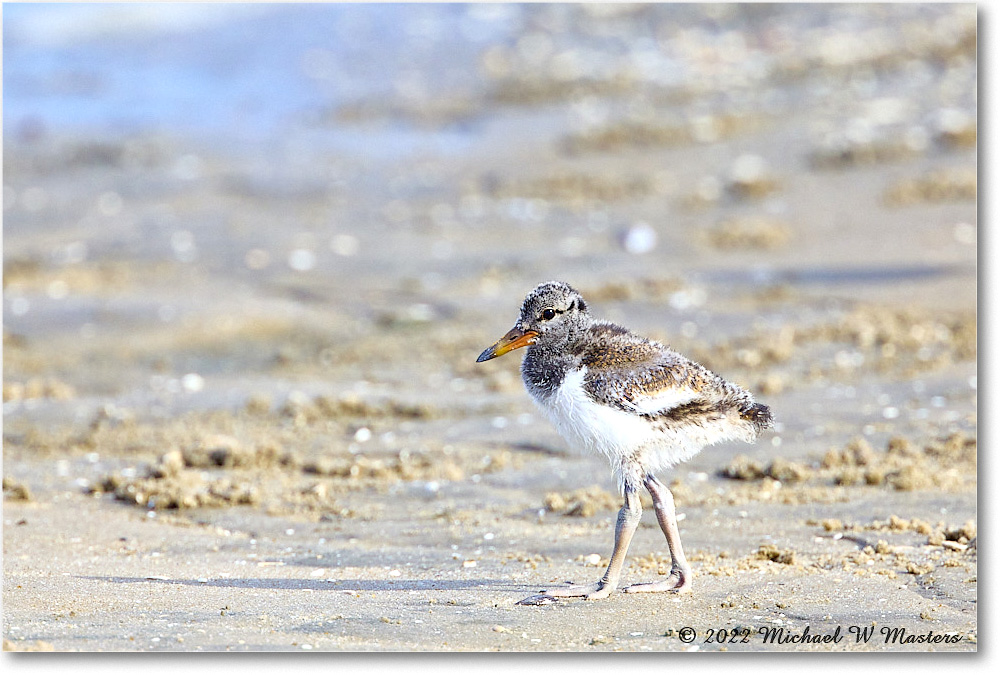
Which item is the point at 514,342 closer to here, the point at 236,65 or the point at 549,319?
the point at 549,319

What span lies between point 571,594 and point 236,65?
21.4m

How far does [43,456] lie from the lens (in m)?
7.77

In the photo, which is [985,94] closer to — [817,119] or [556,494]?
[556,494]

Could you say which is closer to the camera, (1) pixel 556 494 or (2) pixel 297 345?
(1) pixel 556 494

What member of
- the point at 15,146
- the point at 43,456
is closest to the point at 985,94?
the point at 43,456

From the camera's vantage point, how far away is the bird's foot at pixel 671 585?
4973 millimetres

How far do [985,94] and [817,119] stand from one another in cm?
1108

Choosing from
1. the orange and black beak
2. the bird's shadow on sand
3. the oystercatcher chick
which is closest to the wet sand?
the bird's shadow on sand

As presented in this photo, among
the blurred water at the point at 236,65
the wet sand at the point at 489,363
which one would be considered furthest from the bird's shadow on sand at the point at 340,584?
the blurred water at the point at 236,65

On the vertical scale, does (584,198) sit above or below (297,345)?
above

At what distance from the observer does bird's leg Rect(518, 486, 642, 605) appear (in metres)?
4.87

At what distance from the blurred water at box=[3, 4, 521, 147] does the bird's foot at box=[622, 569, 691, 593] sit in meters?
15.9

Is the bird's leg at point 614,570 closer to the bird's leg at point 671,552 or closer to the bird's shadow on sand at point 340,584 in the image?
the bird's leg at point 671,552

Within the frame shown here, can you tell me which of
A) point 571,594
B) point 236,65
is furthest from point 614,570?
point 236,65
